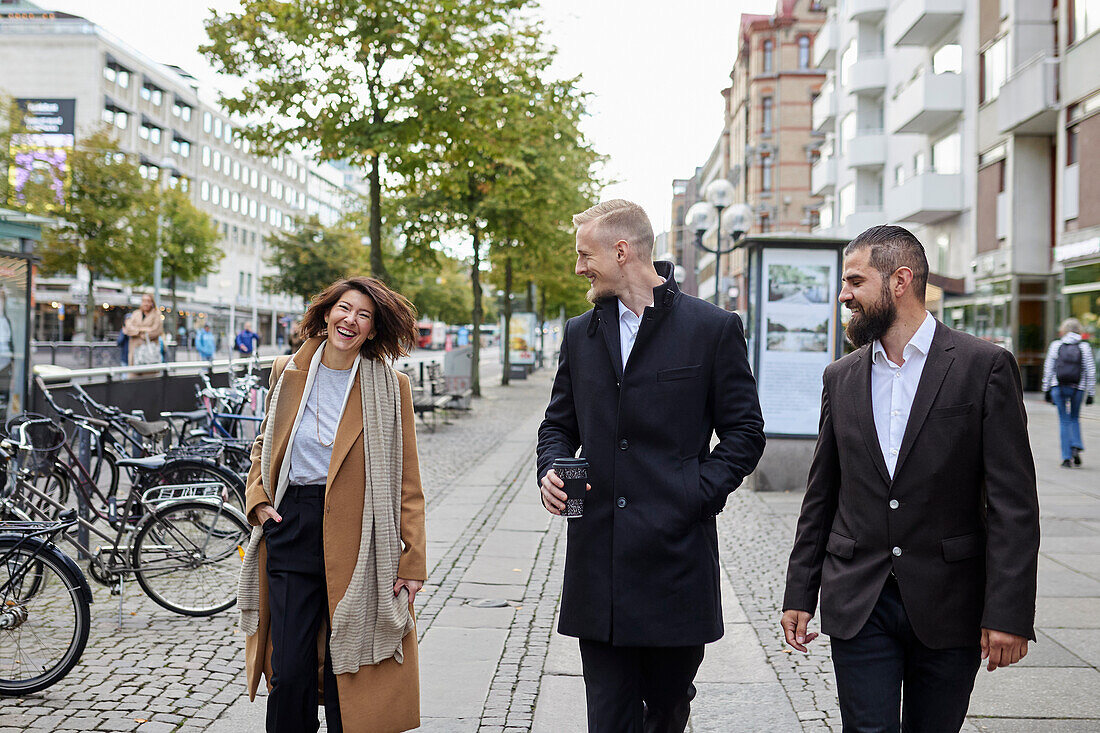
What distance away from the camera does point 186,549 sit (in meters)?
6.41

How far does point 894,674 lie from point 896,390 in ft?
2.45

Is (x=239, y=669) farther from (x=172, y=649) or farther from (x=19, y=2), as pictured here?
(x=19, y=2)

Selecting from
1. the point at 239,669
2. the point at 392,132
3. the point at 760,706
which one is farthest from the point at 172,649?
the point at 392,132

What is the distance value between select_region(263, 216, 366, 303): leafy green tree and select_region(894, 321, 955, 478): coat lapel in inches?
2000

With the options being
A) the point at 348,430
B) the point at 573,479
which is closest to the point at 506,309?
the point at 348,430

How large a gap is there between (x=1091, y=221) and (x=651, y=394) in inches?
955

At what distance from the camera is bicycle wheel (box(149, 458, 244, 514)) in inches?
283

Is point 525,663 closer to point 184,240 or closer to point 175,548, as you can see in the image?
point 175,548

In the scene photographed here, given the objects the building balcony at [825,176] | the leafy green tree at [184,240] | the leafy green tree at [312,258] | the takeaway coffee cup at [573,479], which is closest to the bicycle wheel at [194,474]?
the takeaway coffee cup at [573,479]

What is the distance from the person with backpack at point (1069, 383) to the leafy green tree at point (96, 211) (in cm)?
3243

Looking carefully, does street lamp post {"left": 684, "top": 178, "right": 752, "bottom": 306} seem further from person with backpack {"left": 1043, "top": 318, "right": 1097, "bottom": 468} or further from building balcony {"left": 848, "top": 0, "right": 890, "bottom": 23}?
building balcony {"left": 848, "top": 0, "right": 890, "bottom": 23}

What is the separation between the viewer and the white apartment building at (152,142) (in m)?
63.6

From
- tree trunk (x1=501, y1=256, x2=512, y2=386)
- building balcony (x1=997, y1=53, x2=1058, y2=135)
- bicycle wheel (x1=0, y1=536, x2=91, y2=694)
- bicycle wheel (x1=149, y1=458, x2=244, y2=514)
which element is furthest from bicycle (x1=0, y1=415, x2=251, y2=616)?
building balcony (x1=997, y1=53, x2=1058, y2=135)

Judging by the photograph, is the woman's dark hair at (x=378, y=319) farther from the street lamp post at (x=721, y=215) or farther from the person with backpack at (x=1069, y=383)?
the street lamp post at (x=721, y=215)
